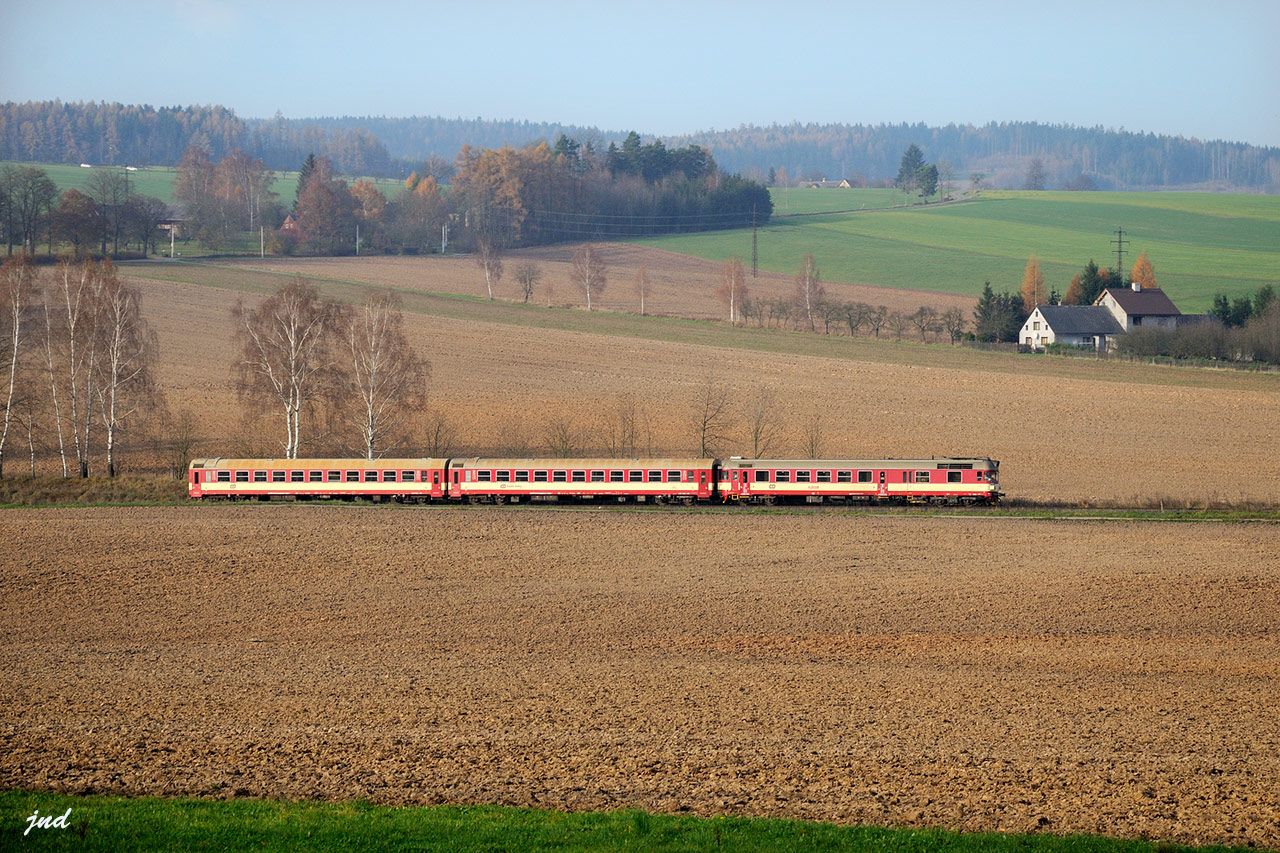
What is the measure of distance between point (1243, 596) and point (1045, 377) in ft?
153

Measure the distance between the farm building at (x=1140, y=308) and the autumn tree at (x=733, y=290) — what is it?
27966 mm

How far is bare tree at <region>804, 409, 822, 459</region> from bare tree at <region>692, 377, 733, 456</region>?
143 inches

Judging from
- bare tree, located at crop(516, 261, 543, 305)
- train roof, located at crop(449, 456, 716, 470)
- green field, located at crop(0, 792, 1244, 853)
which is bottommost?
green field, located at crop(0, 792, 1244, 853)

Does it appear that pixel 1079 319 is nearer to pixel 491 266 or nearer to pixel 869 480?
pixel 491 266

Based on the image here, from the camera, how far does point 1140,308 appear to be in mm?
94125

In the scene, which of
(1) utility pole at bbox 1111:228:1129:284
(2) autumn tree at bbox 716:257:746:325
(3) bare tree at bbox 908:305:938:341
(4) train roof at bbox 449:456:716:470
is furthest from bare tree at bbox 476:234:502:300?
(4) train roof at bbox 449:456:716:470

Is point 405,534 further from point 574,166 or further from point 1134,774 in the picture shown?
point 574,166

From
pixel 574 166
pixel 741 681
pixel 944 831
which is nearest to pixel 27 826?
pixel 944 831

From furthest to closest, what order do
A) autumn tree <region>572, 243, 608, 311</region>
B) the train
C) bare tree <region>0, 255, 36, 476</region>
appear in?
1. autumn tree <region>572, 243, 608, 311</region>
2. bare tree <region>0, 255, 36, 476</region>
3. the train

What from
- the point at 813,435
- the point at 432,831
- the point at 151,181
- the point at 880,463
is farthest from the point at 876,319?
the point at 151,181

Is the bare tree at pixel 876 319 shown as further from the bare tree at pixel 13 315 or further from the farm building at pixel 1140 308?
the bare tree at pixel 13 315

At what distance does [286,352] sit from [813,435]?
22907 millimetres

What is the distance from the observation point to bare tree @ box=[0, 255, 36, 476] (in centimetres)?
4848

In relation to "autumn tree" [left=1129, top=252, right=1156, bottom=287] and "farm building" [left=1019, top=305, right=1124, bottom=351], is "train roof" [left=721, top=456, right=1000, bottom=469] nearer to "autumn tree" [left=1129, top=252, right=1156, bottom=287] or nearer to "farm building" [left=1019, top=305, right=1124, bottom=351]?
Answer: "farm building" [left=1019, top=305, right=1124, bottom=351]
